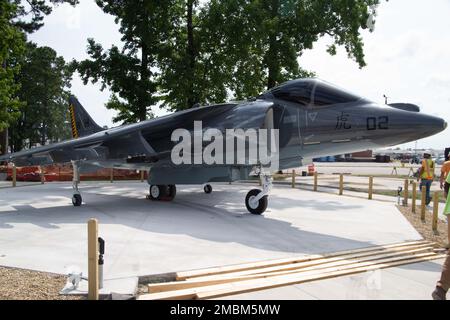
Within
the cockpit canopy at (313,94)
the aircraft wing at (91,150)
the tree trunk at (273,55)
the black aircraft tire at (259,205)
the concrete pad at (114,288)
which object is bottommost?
the concrete pad at (114,288)

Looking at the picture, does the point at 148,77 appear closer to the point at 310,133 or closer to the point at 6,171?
the point at 6,171

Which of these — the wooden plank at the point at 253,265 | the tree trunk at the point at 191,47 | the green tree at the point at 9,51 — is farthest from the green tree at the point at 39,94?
the wooden plank at the point at 253,265

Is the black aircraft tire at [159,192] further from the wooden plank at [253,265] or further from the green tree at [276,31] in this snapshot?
the green tree at [276,31]

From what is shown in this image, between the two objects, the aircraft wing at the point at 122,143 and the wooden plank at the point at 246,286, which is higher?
the aircraft wing at the point at 122,143

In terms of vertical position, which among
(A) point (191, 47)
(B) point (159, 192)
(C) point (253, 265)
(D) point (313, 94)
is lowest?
(C) point (253, 265)

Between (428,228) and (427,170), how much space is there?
217 inches

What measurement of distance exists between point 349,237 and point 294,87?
355 centimetres

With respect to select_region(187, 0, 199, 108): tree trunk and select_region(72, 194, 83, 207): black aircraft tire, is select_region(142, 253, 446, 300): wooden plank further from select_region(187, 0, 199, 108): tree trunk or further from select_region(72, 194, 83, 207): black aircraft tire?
select_region(187, 0, 199, 108): tree trunk

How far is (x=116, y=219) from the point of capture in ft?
30.7

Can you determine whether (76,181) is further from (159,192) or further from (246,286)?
(246,286)

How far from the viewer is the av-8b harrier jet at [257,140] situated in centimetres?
748

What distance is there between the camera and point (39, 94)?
1976 inches

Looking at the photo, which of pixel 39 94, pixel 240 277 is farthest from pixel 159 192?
pixel 39 94

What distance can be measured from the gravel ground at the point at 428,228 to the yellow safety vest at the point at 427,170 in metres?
2.38
